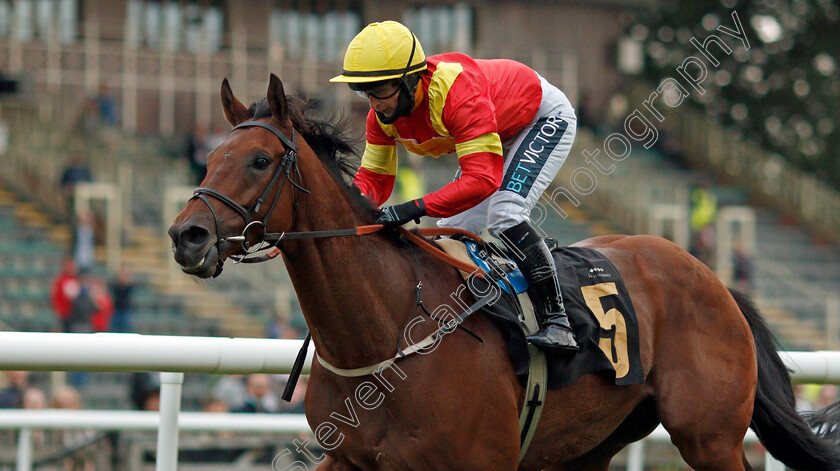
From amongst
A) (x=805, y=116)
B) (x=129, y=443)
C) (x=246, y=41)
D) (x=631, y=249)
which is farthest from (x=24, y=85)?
(x=805, y=116)

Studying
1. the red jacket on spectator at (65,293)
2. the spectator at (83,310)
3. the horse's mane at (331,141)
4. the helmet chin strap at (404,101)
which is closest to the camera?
the horse's mane at (331,141)

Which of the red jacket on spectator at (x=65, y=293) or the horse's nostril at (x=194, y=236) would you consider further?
the red jacket on spectator at (x=65, y=293)

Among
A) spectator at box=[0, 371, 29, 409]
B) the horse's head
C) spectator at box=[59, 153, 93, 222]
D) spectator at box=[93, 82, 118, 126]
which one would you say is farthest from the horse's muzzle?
spectator at box=[93, 82, 118, 126]

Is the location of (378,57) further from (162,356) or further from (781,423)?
(781,423)

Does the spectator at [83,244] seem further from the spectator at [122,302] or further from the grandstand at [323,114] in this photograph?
the spectator at [122,302]

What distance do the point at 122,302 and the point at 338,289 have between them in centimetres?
750

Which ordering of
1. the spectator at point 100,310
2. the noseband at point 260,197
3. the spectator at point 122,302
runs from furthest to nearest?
the spectator at point 122,302 < the spectator at point 100,310 < the noseband at point 260,197

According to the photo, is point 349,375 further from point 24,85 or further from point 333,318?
point 24,85

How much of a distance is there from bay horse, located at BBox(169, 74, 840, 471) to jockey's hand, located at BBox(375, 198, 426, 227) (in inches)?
2.6

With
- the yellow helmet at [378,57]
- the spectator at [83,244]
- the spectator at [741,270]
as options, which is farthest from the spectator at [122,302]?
the spectator at [741,270]

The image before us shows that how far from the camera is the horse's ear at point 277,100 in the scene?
339cm

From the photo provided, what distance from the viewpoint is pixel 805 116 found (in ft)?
72.5

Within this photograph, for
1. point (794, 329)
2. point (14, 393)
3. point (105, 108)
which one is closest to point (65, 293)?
point (14, 393)

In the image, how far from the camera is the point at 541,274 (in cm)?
382
